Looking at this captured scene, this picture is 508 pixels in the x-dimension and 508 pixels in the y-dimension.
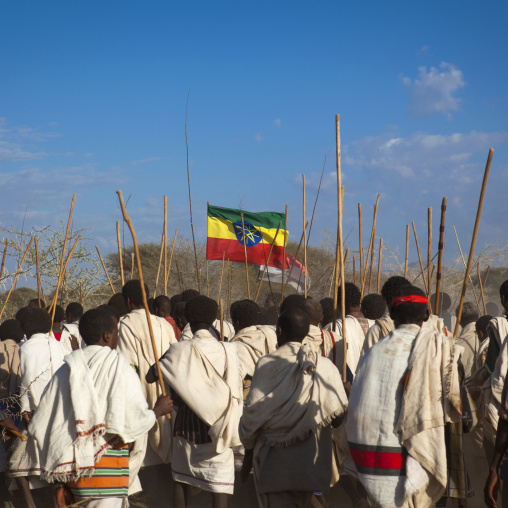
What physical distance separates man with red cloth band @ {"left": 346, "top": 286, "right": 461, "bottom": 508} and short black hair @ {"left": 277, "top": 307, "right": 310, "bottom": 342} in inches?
22.5

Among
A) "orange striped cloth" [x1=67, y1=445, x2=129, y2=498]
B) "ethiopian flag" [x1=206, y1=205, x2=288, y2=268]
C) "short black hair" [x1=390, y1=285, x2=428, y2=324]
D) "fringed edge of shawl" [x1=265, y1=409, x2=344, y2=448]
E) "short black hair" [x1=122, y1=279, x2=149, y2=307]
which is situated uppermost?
"ethiopian flag" [x1=206, y1=205, x2=288, y2=268]

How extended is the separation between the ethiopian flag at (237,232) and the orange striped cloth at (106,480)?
8.21 metres

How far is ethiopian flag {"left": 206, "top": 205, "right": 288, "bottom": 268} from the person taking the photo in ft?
39.7

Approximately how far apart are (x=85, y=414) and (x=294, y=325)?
4.18ft

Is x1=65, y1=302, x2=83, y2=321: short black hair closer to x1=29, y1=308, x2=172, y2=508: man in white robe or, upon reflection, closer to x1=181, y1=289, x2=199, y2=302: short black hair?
x1=181, y1=289, x2=199, y2=302: short black hair

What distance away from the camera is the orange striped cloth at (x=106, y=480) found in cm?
359

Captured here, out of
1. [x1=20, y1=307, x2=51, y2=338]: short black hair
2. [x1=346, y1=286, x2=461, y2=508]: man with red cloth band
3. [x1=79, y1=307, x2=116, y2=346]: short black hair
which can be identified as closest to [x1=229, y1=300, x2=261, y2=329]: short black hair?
[x1=20, y1=307, x2=51, y2=338]: short black hair

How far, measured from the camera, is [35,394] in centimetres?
520

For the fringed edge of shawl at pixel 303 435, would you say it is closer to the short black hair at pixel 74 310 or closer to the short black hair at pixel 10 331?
the short black hair at pixel 10 331

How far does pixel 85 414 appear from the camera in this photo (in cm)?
349

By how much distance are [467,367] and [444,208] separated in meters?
2.70

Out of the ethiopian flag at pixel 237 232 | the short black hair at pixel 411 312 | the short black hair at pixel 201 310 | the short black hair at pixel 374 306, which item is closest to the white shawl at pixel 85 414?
the short black hair at pixel 201 310

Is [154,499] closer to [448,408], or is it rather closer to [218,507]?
[218,507]

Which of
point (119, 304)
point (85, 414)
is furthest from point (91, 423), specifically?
point (119, 304)
